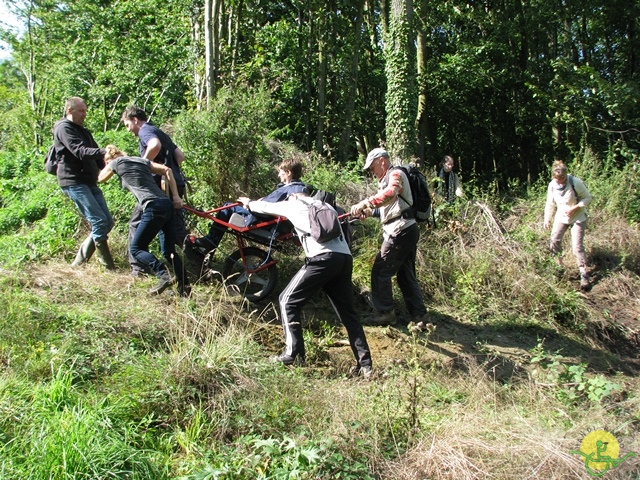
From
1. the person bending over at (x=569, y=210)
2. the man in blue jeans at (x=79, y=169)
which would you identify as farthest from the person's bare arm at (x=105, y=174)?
the person bending over at (x=569, y=210)

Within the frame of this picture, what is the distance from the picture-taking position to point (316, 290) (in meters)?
5.24

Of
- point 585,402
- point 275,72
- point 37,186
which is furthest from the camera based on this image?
point 275,72

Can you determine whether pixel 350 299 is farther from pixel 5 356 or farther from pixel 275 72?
pixel 275 72

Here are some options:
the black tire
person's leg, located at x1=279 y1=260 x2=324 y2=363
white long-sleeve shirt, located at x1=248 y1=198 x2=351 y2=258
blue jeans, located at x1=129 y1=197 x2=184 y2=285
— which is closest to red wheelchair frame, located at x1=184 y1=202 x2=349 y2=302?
the black tire

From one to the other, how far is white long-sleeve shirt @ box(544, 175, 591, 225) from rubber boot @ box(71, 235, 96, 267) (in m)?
6.91

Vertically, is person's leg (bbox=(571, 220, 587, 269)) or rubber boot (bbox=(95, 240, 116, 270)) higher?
rubber boot (bbox=(95, 240, 116, 270))

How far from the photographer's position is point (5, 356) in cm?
445

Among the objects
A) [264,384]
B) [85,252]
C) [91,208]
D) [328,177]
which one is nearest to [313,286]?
[264,384]

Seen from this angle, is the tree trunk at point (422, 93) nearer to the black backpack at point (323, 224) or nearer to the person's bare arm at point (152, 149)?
the person's bare arm at point (152, 149)

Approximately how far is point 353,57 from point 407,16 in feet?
6.71

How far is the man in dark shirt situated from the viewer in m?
6.02

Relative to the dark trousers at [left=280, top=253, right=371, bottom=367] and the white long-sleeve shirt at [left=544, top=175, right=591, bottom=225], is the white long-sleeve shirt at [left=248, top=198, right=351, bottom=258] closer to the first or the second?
the dark trousers at [left=280, top=253, right=371, bottom=367]

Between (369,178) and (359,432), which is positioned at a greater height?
(369,178)

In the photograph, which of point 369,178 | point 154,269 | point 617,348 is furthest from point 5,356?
point 617,348
